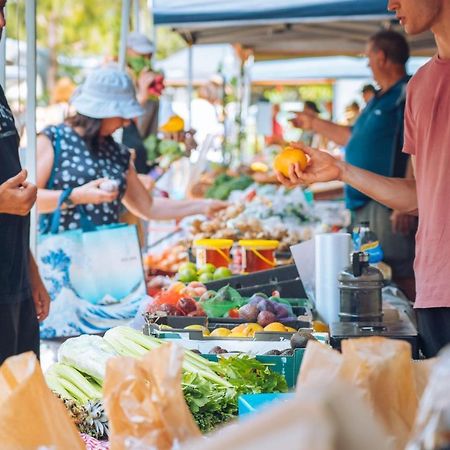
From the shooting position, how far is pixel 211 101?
42.0 ft

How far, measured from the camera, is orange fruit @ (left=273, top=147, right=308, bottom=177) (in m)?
3.34

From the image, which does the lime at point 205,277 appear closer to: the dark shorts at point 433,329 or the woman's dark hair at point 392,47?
the dark shorts at point 433,329

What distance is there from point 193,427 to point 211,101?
37.6 ft

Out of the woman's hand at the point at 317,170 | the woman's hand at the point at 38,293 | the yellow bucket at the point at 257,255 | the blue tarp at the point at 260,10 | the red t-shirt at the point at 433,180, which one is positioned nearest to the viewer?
the red t-shirt at the point at 433,180

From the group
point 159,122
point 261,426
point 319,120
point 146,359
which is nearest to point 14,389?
point 146,359

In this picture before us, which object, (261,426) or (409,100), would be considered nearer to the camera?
(261,426)

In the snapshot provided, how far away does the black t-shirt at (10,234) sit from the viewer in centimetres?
317

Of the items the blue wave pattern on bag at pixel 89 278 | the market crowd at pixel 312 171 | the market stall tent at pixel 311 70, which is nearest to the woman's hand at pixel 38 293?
the market crowd at pixel 312 171

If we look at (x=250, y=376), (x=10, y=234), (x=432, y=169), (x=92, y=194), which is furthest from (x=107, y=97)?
(x=250, y=376)

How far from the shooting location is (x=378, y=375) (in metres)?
1.51

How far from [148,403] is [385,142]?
5.27 m

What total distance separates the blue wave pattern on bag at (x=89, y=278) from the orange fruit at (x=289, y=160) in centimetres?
140

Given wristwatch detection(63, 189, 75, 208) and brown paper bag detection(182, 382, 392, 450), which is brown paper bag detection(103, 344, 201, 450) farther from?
wristwatch detection(63, 189, 75, 208)

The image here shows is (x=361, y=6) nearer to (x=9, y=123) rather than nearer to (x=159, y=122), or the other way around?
(x=159, y=122)
